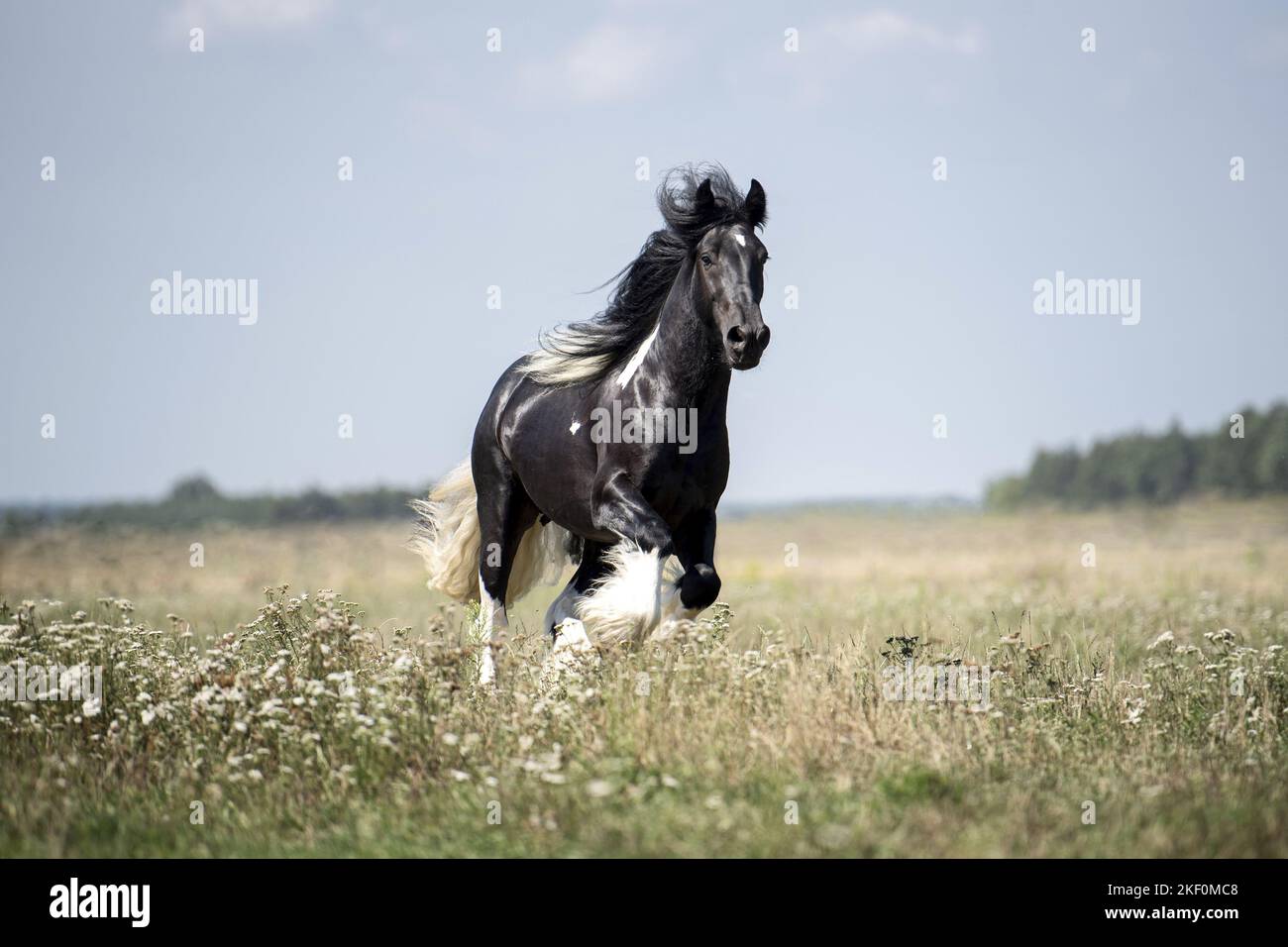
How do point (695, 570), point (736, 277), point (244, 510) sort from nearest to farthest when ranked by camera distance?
point (736, 277) → point (695, 570) → point (244, 510)

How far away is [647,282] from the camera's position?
896 centimetres

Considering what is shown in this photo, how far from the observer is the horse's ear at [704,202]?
321 inches

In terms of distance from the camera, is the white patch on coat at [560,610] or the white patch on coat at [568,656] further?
the white patch on coat at [560,610]

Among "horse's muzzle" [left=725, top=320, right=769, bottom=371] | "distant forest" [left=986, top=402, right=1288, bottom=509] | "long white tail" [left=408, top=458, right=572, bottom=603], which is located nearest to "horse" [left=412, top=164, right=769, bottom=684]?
"horse's muzzle" [left=725, top=320, right=769, bottom=371]

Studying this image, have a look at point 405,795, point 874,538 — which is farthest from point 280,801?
point 874,538

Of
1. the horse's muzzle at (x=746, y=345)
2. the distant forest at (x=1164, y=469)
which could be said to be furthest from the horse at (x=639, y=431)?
the distant forest at (x=1164, y=469)

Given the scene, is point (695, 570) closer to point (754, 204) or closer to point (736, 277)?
point (736, 277)

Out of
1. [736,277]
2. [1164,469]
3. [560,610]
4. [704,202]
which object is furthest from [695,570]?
[1164,469]

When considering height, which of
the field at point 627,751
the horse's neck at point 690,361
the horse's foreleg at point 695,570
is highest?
the horse's neck at point 690,361

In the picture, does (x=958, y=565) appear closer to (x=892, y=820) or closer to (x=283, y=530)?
(x=892, y=820)

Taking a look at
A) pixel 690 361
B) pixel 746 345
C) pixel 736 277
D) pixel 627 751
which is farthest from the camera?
pixel 690 361

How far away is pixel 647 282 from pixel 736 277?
1.41 meters

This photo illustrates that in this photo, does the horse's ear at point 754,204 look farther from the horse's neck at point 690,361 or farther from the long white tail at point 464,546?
the long white tail at point 464,546
